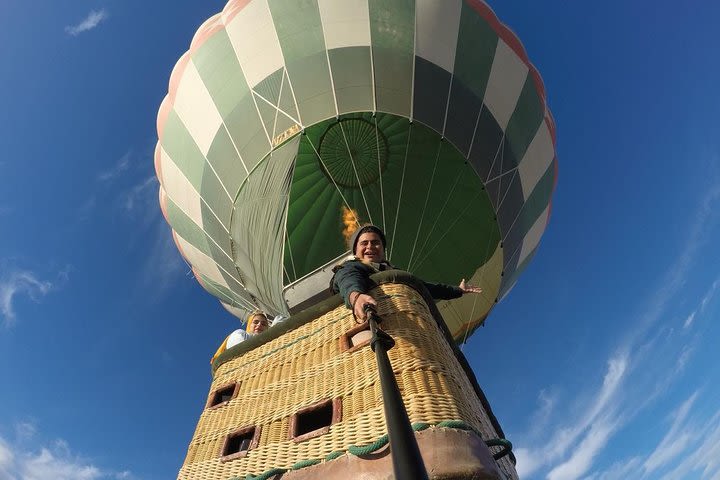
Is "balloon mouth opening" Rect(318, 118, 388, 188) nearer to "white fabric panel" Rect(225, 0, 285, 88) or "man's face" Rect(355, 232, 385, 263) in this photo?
"white fabric panel" Rect(225, 0, 285, 88)

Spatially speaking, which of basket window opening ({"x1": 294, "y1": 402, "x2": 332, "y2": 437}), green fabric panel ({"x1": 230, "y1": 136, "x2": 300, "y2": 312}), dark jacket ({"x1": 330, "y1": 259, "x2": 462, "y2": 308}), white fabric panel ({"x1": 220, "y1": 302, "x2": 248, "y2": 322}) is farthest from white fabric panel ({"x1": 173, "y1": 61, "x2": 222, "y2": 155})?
basket window opening ({"x1": 294, "y1": 402, "x2": 332, "y2": 437})

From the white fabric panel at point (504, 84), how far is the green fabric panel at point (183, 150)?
3.68 metres

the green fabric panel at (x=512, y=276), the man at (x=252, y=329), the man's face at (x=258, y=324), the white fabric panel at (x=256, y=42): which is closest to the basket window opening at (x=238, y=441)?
the man at (x=252, y=329)

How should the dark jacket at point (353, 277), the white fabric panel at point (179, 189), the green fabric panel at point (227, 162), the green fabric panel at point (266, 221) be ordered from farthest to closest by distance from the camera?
1. the white fabric panel at point (179, 189)
2. the green fabric panel at point (227, 162)
3. the green fabric panel at point (266, 221)
4. the dark jacket at point (353, 277)

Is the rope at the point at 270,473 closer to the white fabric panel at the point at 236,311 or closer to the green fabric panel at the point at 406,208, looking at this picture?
the green fabric panel at the point at 406,208

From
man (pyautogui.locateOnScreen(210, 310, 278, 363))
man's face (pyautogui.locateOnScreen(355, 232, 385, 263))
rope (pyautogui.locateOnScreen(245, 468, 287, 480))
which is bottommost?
rope (pyautogui.locateOnScreen(245, 468, 287, 480))

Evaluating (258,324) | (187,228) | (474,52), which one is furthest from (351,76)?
(187,228)

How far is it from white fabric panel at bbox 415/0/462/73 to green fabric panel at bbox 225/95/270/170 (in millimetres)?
2002

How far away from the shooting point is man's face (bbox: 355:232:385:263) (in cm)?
243

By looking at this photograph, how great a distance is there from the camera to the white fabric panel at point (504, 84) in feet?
17.6

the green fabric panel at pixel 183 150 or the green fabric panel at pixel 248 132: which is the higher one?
the green fabric panel at pixel 183 150

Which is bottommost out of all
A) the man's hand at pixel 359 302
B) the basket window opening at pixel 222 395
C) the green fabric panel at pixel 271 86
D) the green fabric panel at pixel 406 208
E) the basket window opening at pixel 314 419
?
the basket window opening at pixel 314 419

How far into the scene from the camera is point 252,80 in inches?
203

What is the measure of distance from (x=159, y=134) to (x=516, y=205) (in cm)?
510
